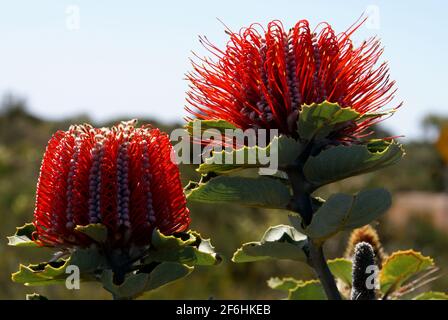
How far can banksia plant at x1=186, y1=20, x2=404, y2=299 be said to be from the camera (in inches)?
83.1

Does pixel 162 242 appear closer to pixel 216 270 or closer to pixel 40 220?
pixel 40 220

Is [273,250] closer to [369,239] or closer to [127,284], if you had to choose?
[127,284]

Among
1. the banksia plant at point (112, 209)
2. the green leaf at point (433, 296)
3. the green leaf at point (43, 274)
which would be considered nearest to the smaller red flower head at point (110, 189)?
the banksia plant at point (112, 209)

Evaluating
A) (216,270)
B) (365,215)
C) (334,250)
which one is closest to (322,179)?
(365,215)

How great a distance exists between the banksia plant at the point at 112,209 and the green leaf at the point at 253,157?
0.26 meters

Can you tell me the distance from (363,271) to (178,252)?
25.5 inches

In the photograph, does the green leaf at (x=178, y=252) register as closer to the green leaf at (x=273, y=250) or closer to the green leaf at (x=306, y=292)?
the green leaf at (x=273, y=250)

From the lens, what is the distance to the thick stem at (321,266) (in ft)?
7.37

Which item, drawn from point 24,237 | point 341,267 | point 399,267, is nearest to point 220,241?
point 341,267

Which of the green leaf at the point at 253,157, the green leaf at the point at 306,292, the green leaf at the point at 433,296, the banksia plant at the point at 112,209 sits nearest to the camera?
the green leaf at the point at 253,157

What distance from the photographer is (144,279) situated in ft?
7.06

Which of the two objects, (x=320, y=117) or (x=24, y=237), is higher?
(x=320, y=117)

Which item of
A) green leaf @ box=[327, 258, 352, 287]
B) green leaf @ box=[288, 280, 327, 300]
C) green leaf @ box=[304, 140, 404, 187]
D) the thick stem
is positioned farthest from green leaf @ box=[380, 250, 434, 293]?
green leaf @ box=[304, 140, 404, 187]
